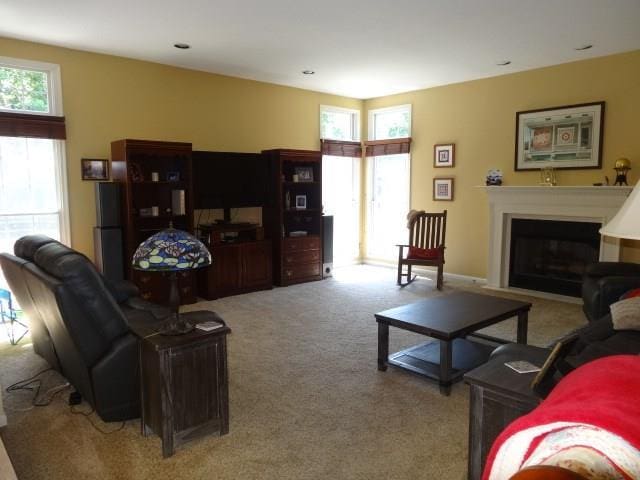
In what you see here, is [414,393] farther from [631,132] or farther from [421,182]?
[421,182]

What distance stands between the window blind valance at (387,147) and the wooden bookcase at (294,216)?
51.1 inches

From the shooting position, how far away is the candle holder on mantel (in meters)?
5.61

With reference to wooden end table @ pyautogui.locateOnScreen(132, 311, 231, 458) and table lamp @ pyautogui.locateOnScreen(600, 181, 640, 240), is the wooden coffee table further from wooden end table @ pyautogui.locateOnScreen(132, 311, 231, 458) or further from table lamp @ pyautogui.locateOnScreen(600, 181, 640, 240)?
table lamp @ pyautogui.locateOnScreen(600, 181, 640, 240)

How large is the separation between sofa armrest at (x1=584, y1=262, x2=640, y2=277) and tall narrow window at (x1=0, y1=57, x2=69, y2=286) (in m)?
5.15

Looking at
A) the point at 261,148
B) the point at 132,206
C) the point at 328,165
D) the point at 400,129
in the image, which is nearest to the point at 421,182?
the point at 400,129

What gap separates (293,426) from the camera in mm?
2678

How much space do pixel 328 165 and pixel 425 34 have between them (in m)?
3.17

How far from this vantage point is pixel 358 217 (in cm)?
786

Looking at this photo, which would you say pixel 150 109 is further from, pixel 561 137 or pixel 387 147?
pixel 561 137

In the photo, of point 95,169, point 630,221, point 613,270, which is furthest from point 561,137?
point 95,169

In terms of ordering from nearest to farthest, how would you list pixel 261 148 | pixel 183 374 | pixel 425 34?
1. pixel 183 374
2. pixel 425 34
3. pixel 261 148

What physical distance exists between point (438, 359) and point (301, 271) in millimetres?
3171

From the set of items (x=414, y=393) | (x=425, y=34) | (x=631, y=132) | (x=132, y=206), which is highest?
(x=425, y=34)

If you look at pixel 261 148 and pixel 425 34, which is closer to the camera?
pixel 425 34
